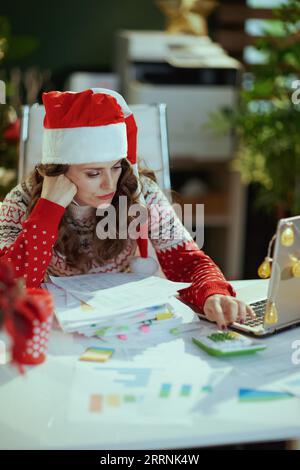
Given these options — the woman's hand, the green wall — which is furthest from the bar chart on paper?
the green wall

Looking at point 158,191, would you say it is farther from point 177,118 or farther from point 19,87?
point 19,87

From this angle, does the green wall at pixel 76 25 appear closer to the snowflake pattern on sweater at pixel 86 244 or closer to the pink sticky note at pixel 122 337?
the snowflake pattern on sweater at pixel 86 244

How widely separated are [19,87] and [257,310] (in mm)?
3039

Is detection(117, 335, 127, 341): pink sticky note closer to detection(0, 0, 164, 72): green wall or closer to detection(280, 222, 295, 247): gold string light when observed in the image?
detection(280, 222, 295, 247): gold string light

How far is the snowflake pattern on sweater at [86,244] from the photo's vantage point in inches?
63.8

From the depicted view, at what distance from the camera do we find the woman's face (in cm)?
162

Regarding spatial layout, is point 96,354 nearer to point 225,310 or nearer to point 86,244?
point 225,310

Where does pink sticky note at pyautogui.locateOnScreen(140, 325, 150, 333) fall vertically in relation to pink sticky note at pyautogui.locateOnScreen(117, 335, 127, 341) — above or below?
below

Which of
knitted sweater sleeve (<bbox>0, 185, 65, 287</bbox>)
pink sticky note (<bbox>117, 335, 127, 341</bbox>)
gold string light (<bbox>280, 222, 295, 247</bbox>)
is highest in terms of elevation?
gold string light (<bbox>280, 222, 295, 247</bbox>)

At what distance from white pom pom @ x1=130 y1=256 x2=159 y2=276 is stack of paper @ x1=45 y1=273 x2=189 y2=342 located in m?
0.17

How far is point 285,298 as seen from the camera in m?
1.46

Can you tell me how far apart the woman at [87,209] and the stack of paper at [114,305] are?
0.30 feet

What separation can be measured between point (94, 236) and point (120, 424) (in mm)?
774
